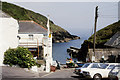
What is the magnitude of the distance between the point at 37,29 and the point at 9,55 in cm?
1884

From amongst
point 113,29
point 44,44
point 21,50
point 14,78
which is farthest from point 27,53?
point 113,29

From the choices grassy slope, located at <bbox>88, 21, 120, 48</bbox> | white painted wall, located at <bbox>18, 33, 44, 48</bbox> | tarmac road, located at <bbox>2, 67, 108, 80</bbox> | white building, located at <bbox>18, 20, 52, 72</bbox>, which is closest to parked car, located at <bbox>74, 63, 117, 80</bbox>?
tarmac road, located at <bbox>2, 67, 108, 80</bbox>

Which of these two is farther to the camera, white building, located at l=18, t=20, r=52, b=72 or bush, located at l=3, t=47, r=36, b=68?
white building, located at l=18, t=20, r=52, b=72

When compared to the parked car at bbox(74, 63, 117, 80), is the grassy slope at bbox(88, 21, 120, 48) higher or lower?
higher

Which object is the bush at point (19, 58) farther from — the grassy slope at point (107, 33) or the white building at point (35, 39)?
the grassy slope at point (107, 33)

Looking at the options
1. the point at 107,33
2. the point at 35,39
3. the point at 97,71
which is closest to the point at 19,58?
the point at 97,71

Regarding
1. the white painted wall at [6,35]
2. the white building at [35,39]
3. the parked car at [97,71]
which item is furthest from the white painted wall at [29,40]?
the parked car at [97,71]

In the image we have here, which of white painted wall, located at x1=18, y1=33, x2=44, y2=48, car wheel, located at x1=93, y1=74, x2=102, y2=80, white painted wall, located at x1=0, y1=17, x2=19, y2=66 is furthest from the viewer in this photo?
white painted wall, located at x1=18, y1=33, x2=44, y2=48

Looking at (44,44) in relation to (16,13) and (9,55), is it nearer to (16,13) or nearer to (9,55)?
(9,55)

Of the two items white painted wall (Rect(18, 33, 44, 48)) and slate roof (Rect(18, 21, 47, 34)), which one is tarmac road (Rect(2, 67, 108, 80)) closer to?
white painted wall (Rect(18, 33, 44, 48))

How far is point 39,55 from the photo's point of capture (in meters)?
41.5

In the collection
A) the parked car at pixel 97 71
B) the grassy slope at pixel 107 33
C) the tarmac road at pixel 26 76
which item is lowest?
the tarmac road at pixel 26 76

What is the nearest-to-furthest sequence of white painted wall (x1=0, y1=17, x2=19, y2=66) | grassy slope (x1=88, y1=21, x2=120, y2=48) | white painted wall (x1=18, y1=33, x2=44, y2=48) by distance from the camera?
white painted wall (x1=0, y1=17, x2=19, y2=66) → white painted wall (x1=18, y1=33, x2=44, y2=48) → grassy slope (x1=88, y1=21, x2=120, y2=48)

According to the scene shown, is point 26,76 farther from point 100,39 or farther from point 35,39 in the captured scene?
point 100,39
